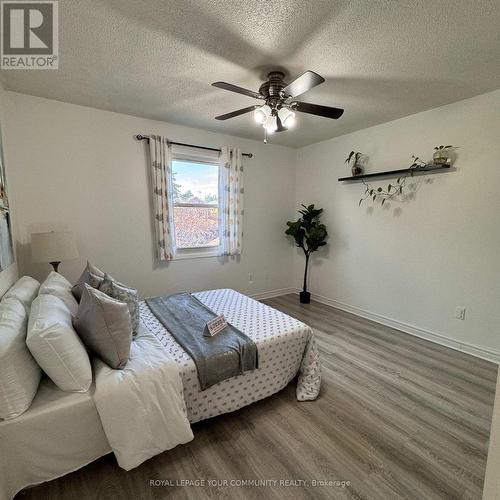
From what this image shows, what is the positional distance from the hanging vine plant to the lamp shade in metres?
3.53

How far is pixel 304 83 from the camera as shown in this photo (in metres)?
1.70

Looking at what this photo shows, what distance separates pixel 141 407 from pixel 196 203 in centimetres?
269

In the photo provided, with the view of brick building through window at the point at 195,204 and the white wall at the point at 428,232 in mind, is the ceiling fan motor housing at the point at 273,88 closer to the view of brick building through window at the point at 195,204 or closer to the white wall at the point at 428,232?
the view of brick building through window at the point at 195,204

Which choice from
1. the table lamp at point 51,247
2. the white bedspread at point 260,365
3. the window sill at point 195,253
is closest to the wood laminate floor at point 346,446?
the white bedspread at point 260,365

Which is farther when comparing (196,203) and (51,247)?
(196,203)

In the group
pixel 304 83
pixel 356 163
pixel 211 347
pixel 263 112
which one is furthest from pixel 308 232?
pixel 211 347

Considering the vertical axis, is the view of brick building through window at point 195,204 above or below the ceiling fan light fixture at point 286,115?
below

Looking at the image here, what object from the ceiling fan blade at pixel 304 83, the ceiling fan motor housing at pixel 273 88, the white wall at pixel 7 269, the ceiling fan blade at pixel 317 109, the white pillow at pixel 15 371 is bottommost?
the white pillow at pixel 15 371

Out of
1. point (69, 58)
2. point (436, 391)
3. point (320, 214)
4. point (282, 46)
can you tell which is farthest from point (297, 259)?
point (69, 58)

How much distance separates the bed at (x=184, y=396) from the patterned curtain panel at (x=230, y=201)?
4.09ft

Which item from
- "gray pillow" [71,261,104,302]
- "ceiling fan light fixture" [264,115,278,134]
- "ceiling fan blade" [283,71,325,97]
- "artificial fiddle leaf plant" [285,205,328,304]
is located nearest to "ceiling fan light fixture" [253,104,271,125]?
"ceiling fan light fixture" [264,115,278,134]

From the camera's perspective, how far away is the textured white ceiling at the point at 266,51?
1.43 m

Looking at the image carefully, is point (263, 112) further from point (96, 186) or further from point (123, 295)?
point (96, 186)

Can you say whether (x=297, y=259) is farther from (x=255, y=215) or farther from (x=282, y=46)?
(x=282, y=46)
